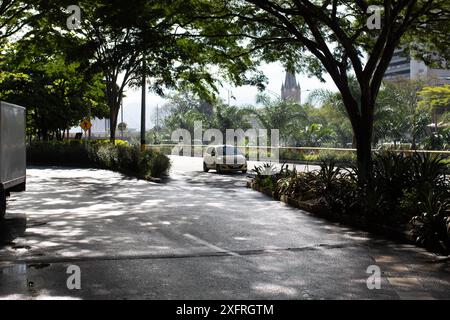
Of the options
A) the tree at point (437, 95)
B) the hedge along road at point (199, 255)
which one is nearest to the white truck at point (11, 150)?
the hedge along road at point (199, 255)

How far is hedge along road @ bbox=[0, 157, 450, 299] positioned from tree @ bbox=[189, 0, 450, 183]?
3124 mm

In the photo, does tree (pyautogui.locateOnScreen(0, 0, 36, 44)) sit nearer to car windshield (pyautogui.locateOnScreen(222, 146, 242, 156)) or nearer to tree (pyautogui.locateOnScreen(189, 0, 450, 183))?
tree (pyautogui.locateOnScreen(189, 0, 450, 183))

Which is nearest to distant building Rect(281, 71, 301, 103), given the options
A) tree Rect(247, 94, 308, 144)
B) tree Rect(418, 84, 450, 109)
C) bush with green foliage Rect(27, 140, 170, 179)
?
tree Rect(247, 94, 308, 144)

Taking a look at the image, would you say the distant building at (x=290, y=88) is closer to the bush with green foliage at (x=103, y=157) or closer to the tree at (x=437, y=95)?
the tree at (x=437, y=95)

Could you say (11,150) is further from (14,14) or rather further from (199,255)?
(14,14)

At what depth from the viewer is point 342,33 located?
45.4ft

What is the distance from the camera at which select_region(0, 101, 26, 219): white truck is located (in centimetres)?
1134

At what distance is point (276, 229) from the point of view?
1002 cm

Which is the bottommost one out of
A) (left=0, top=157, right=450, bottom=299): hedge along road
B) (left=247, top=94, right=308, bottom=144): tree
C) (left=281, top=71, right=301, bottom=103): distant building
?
(left=0, top=157, right=450, bottom=299): hedge along road

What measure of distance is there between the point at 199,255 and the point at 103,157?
2417cm

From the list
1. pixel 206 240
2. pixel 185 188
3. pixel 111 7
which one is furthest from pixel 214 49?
pixel 206 240

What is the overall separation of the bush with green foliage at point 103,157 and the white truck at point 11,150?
954cm

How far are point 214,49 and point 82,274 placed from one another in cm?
1578

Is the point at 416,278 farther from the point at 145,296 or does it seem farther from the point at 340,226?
the point at 340,226
